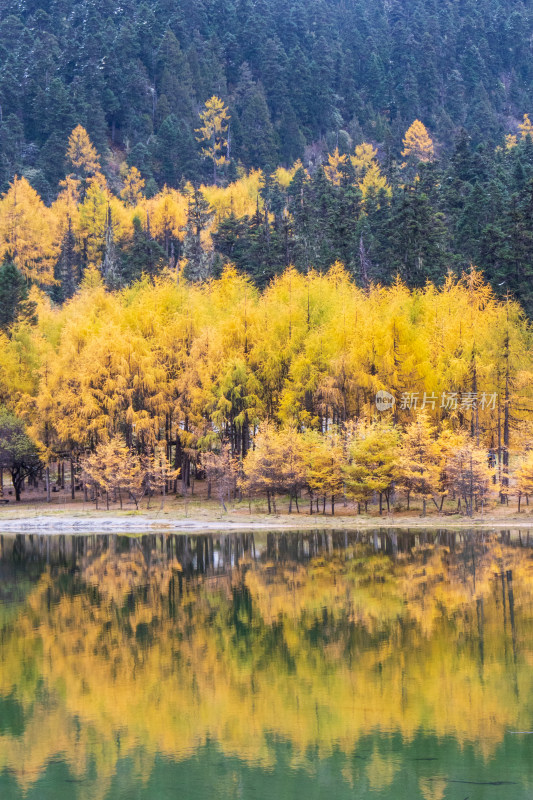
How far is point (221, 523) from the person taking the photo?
4400 cm

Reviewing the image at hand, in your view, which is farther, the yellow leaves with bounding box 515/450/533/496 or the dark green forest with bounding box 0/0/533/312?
the dark green forest with bounding box 0/0/533/312

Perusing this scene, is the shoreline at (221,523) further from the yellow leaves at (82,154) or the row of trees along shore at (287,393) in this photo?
the yellow leaves at (82,154)

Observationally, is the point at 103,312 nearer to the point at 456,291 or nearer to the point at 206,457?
the point at 206,457

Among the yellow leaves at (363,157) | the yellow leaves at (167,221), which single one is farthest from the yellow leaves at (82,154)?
the yellow leaves at (363,157)

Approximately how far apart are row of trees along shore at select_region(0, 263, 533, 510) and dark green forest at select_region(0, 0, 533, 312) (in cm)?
1549

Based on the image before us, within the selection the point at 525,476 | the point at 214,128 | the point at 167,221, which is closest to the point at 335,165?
the point at 214,128

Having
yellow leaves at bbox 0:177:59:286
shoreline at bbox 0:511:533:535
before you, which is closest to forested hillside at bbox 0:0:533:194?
yellow leaves at bbox 0:177:59:286

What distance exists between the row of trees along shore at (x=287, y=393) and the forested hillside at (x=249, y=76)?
5585 centimetres

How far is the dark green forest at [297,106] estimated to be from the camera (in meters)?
72.3

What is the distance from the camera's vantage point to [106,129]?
123m

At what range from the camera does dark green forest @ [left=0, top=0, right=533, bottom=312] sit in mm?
72312

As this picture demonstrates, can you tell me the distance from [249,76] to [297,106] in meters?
10.7

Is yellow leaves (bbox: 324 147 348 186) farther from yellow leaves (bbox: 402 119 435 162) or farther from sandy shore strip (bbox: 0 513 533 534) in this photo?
sandy shore strip (bbox: 0 513 533 534)

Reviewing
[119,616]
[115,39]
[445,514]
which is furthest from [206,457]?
[115,39]
